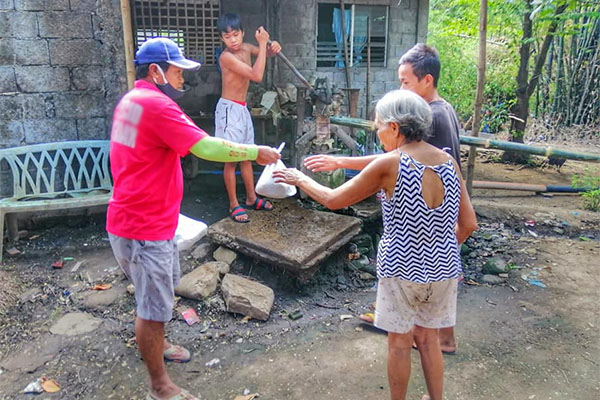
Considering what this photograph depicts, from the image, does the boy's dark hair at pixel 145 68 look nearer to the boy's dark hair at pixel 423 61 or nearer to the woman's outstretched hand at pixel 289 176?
the woman's outstretched hand at pixel 289 176

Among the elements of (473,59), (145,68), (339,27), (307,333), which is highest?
(339,27)

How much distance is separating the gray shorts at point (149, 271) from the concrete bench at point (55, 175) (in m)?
2.34

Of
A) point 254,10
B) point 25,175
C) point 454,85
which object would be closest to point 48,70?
point 25,175

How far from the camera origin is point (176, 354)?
3141mm

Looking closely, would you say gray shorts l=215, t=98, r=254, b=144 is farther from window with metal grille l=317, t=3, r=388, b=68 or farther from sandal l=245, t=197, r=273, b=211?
window with metal grille l=317, t=3, r=388, b=68

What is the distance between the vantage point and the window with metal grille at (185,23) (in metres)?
6.76

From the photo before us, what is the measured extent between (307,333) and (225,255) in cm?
114

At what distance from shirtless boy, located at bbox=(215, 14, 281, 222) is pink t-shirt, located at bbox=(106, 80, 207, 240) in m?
1.96

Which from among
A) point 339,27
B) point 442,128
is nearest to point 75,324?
point 442,128

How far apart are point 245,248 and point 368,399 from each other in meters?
1.77

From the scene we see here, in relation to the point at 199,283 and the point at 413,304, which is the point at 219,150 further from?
the point at 199,283

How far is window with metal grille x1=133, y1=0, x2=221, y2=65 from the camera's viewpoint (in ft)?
22.2

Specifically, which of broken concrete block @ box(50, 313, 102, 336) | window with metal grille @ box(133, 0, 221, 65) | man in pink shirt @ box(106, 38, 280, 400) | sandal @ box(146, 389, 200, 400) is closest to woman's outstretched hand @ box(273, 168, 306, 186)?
man in pink shirt @ box(106, 38, 280, 400)

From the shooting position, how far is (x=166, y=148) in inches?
98.0
